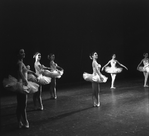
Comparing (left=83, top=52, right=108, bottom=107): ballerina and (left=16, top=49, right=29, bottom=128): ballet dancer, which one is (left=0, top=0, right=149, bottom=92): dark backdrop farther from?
(left=16, top=49, right=29, bottom=128): ballet dancer

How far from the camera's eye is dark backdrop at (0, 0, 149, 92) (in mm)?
7883

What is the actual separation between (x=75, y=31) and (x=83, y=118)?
595 cm

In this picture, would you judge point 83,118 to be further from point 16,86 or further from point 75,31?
point 75,31

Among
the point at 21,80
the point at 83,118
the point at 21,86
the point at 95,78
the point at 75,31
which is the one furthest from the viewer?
the point at 75,31

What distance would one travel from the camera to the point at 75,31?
9.69 meters

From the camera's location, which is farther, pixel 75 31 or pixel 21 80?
pixel 75 31

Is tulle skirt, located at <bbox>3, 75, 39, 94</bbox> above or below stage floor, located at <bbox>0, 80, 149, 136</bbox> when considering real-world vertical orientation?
above

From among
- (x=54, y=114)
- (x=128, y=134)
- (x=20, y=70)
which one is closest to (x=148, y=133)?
(x=128, y=134)

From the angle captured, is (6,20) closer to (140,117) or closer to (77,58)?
(77,58)

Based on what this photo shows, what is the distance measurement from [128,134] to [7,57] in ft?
18.7

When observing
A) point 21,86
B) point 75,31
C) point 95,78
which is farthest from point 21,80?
point 75,31

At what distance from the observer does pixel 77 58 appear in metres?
9.98

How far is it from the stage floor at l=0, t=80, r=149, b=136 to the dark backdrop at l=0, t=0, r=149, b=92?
2770 mm

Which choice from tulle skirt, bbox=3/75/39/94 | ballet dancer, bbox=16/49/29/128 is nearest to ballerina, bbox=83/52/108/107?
tulle skirt, bbox=3/75/39/94
